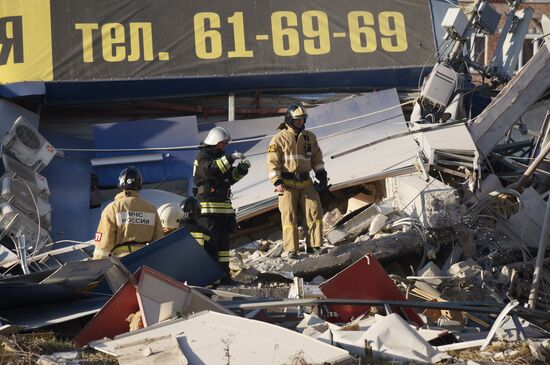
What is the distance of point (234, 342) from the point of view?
→ 331 inches

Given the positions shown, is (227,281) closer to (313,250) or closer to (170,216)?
(170,216)

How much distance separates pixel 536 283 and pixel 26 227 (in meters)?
6.84

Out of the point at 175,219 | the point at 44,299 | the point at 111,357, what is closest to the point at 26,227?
the point at 175,219

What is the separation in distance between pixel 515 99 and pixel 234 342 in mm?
9105

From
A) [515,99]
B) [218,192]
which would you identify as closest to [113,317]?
[218,192]

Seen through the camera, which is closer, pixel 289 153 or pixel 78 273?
pixel 78 273

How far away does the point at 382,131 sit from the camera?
59.0ft

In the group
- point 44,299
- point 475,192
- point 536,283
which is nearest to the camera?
point 44,299

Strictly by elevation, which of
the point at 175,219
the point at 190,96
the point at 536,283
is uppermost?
the point at 190,96

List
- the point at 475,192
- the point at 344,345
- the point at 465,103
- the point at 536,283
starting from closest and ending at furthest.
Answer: the point at 344,345 < the point at 536,283 < the point at 475,192 < the point at 465,103

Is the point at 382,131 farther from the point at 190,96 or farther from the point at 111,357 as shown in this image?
the point at 111,357

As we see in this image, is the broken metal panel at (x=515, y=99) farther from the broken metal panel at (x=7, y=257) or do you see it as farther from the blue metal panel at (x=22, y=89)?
the blue metal panel at (x=22, y=89)

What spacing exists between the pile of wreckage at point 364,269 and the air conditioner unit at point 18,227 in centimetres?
4

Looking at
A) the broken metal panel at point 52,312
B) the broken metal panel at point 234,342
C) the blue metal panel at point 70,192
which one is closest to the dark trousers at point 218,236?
the broken metal panel at point 52,312
